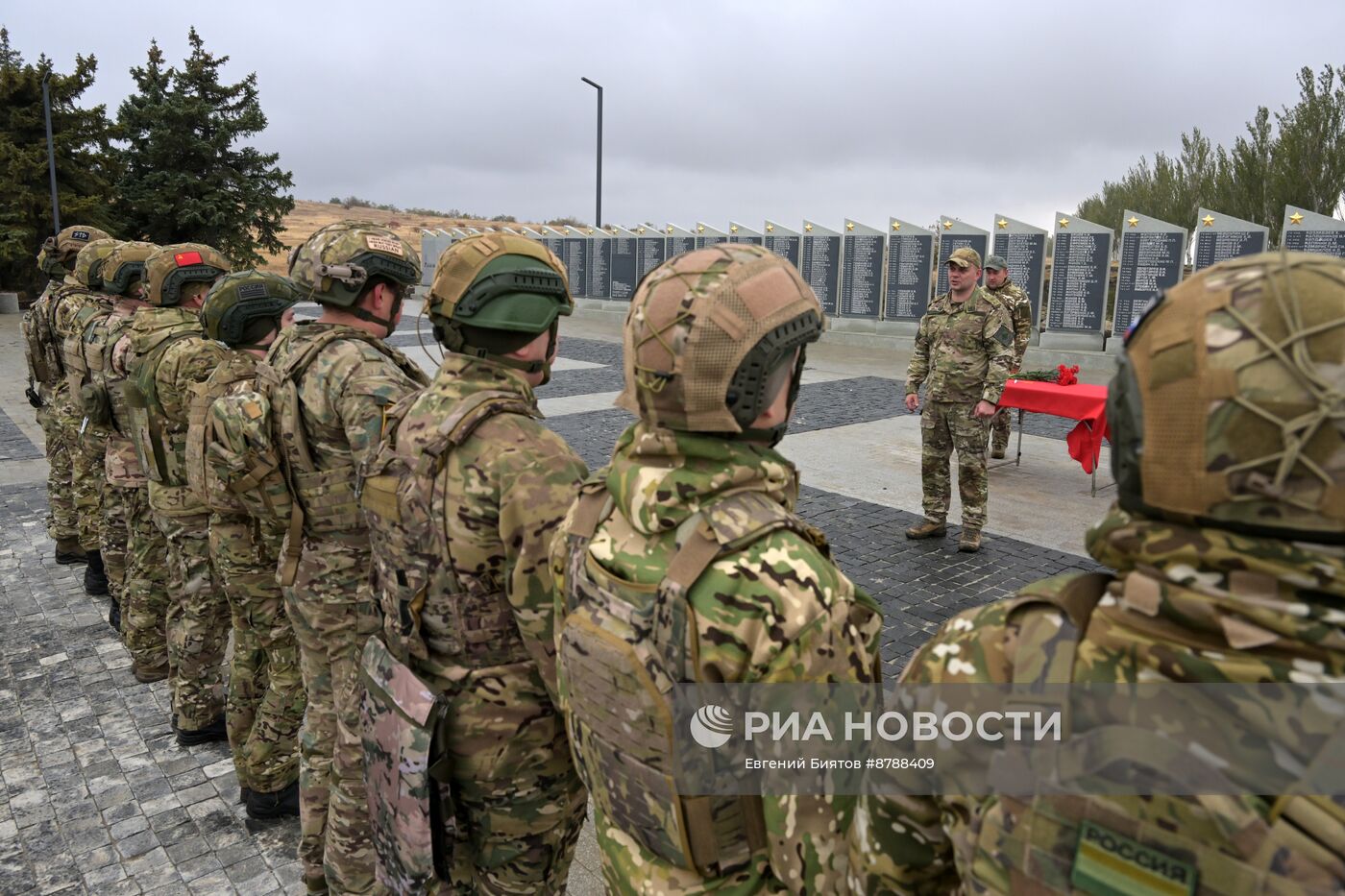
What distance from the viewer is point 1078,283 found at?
605 inches

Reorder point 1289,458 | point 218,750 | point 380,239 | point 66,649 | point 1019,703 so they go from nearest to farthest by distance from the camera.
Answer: point 1289,458 < point 1019,703 < point 380,239 < point 218,750 < point 66,649

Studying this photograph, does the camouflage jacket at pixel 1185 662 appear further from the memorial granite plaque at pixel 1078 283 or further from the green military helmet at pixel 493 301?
the memorial granite plaque at pixel 1078 283

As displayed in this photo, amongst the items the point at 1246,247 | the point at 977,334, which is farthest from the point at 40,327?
the point at 1246,247

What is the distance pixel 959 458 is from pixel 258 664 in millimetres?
5227

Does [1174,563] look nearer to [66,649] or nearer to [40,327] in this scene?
[66,649]

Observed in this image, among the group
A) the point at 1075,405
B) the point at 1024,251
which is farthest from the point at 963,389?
the point at 1024,251

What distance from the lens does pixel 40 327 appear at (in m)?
7.40

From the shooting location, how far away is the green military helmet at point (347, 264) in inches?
134

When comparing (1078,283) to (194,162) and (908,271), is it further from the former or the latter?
(194,162)

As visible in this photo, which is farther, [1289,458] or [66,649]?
[66,649]

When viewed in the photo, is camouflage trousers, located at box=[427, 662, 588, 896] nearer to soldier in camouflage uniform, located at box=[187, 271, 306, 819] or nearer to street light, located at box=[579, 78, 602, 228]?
soldier in camouflage uniform, located at box=[187, 271, 306, 819]

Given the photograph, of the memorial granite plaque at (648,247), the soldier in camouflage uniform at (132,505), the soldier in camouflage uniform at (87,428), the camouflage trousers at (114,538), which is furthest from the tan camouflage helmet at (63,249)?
the memorial granite plaque at (648,247)

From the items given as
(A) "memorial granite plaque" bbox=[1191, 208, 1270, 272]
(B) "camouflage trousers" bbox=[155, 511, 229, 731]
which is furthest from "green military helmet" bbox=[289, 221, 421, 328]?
(A) "memorial granite plaque" bbox=[1191, 208, 1270, 272]

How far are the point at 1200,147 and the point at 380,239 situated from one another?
110 feet
